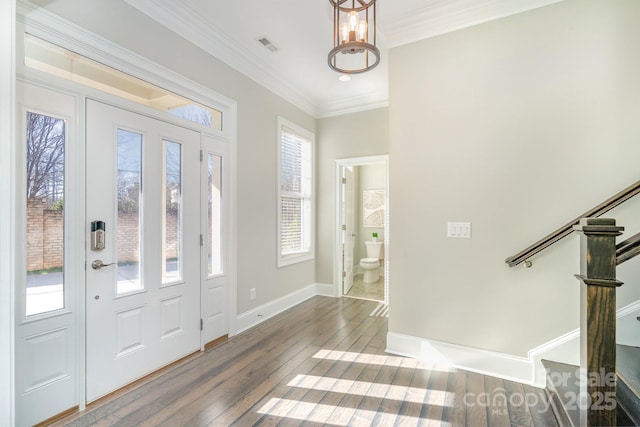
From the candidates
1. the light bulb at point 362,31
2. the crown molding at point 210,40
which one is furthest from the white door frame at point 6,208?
the light bulb at point 362,31

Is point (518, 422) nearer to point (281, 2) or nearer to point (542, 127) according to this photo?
point (542, 127)

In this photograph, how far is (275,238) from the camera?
3.89 m

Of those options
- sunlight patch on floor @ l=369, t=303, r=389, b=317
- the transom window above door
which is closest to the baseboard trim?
sunlight patch on floor @ l=369, t=303, r=389, b=317

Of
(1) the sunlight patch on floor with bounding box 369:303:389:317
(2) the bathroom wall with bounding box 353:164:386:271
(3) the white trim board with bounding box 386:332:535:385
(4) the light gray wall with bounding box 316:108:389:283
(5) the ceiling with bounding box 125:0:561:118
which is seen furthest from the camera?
(2) the bathroom wall with bounding box 353:164:386:271

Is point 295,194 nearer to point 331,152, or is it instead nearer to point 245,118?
point 331,152

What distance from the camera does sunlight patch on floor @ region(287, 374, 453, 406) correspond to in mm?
2098

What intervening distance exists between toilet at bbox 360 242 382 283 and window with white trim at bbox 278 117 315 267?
1.25 m

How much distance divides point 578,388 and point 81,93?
12.6 ft

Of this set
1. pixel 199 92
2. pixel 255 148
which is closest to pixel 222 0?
pixel 199 92

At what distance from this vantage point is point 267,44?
3102mm

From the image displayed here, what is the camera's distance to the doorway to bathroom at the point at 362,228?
4695 millimetres

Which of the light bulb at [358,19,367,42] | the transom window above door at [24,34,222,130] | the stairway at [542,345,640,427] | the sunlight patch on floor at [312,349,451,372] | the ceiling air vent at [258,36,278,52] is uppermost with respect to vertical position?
the ceiling air vent at [258,36,278,52]

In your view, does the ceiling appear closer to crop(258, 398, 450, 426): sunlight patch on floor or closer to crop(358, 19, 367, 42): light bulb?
crop(358, 19, 367, 42): light bulb

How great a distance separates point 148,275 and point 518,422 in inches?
112
